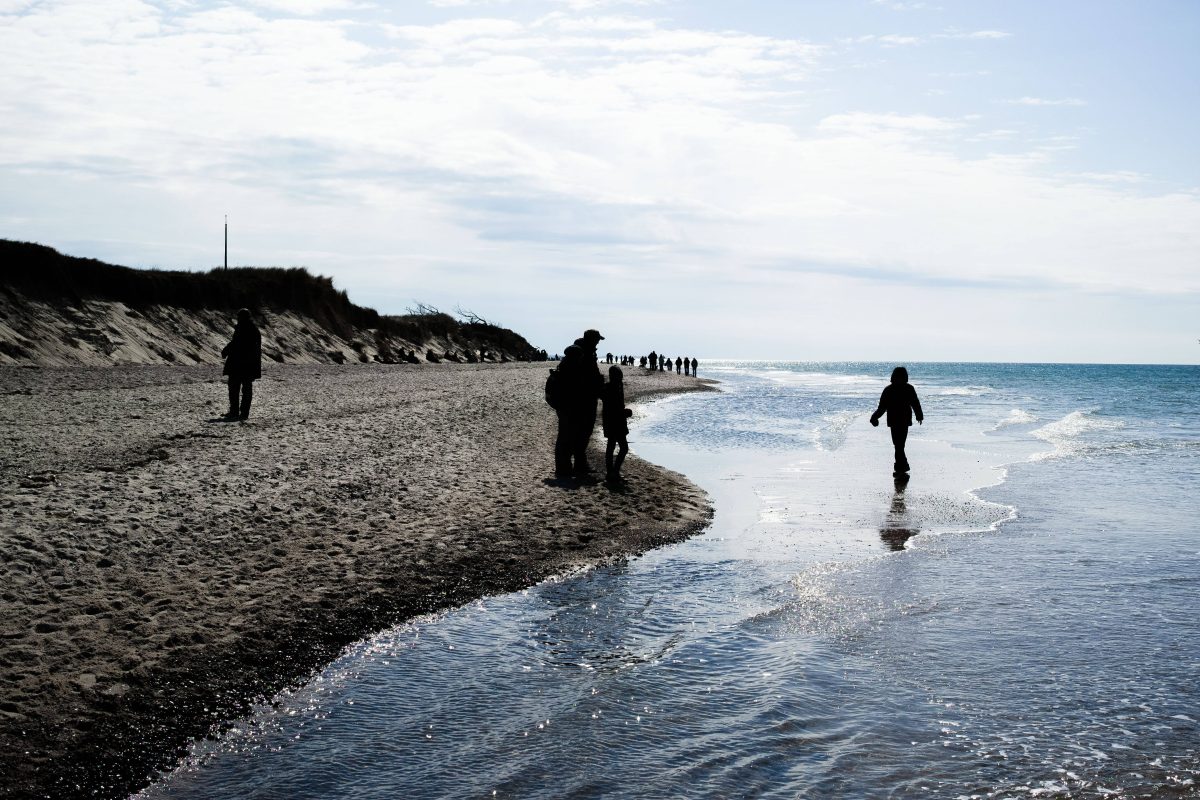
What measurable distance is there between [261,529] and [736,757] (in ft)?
18.3

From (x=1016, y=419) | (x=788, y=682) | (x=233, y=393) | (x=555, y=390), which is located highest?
(x=555, y=390)

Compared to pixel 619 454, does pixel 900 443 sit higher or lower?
higher

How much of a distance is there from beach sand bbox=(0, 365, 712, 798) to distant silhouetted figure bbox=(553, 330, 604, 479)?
2.58 feet

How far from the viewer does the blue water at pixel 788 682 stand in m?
5.01

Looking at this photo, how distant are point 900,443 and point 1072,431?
65.8ft

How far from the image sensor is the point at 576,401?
14516 mm

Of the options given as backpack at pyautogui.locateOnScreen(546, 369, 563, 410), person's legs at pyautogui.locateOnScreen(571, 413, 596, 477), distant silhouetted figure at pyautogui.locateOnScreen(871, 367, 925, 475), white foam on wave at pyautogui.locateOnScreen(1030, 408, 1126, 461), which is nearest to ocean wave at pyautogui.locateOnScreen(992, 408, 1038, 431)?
white foam on wave at pyautogui.locateOnScreen(1030, 408, 1126, 461)

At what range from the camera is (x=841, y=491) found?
16.0 m

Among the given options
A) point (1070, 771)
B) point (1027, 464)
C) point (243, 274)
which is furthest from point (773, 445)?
point (243, 274)

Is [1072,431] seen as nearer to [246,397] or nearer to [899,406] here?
[899,406]

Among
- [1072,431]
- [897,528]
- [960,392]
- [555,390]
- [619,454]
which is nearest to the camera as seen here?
[897,528]

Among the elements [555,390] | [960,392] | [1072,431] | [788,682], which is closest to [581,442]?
[555,390]

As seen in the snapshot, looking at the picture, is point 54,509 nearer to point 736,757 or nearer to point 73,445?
point 73,445

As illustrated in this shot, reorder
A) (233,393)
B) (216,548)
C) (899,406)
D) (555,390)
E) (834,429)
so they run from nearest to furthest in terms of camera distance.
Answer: (216,548), (555,390), (899,406), (233,393), (834,429)
